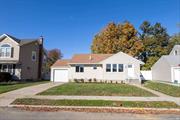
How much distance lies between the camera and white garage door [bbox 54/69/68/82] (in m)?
30.9

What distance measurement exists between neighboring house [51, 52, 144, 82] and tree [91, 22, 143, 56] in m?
13.8

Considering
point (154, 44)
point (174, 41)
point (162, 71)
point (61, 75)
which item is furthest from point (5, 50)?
point (174, 41)

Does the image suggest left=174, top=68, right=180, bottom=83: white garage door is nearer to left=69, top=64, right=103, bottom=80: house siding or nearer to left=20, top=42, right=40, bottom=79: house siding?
left=69, top=64, right=103, bottom=80: house siding

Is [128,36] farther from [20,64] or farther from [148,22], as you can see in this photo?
[20,64]

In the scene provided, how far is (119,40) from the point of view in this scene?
141 feet

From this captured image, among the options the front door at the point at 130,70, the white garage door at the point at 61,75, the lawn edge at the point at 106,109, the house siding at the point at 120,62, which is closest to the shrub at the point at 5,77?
the white garage door at the point at 61,75

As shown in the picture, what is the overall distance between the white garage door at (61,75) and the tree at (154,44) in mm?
21888

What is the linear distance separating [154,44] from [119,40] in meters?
10.4

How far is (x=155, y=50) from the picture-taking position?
153ft

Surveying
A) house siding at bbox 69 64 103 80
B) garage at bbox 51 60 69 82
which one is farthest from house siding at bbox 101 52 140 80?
garage at bbox 51 60 69 82

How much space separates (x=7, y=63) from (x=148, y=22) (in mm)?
38194

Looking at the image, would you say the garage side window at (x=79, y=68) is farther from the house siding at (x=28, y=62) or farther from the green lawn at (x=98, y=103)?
the green lawn at (x=98, y=103)

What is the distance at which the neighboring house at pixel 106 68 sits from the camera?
89.1ft

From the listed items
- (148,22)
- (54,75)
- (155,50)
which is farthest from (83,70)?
(148,22)
